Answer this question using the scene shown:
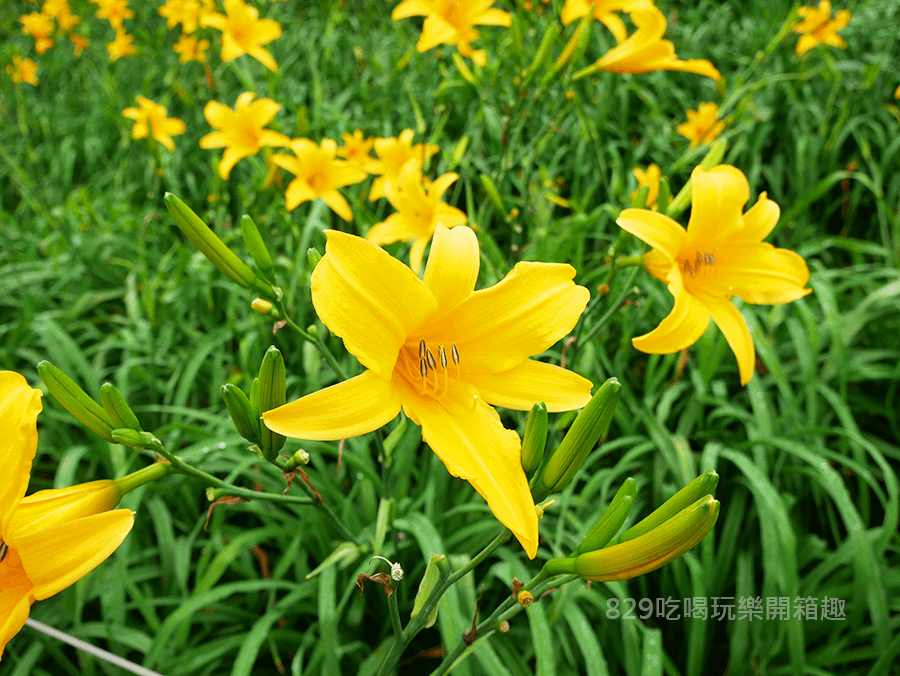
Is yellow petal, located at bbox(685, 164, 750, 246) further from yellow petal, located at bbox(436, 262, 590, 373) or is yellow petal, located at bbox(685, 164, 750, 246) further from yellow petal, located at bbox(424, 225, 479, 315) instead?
yellow petal, located at bbox(424, 225, 479, 315)

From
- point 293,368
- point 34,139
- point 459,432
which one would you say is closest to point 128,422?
Result: point 459,432

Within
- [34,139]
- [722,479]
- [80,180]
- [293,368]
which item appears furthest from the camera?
[34,139]

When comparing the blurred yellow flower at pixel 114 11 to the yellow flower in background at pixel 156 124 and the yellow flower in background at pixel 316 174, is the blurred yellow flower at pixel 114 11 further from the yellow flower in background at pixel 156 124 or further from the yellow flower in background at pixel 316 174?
the yellow flower in background at pixel 316 174

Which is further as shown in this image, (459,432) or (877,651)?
(877,651)

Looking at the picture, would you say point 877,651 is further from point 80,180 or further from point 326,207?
point 80,180

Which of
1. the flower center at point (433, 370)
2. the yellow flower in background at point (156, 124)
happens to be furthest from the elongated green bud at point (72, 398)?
the yellow flower in background at point (156, 124)

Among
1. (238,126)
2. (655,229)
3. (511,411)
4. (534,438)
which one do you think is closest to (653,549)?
(534,438)
